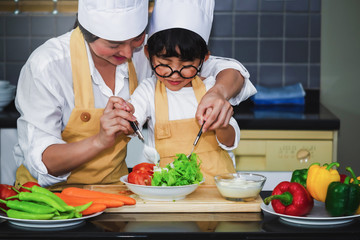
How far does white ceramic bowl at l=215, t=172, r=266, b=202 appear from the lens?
1.61m

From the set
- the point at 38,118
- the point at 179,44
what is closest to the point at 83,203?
the point at 38,118

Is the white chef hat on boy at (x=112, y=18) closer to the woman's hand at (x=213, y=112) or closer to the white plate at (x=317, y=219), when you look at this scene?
the woman's hand at (x=213, y=112)

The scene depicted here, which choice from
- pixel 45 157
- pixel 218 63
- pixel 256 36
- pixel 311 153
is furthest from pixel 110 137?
pixel 256 36

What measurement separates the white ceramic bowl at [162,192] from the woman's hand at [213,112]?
0.26 meters

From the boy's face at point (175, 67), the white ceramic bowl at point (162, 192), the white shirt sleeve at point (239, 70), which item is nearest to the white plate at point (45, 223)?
the white ceramic bowl at point (162, 192)

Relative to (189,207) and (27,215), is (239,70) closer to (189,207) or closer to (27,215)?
(189,207)

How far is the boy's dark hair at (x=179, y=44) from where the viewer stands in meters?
1.86

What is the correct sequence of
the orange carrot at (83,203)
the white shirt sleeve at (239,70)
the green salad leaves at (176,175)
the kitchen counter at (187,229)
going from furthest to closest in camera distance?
1. the white shirt sleeve at (239,70)
2. the green salad leaves at (176,175)
3. the orange carrot at (83,203)
4. the kitchen counter at (187,229)

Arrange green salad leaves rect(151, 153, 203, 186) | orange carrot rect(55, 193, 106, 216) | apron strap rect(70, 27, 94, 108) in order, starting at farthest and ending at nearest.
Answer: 1. apron strap rect(70, 27, 94, 108)
2. green salad leaves rect(151, 153, 203, 186)
3. orange carrot rect(55, 193, 106, 216)

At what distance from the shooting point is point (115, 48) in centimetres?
184

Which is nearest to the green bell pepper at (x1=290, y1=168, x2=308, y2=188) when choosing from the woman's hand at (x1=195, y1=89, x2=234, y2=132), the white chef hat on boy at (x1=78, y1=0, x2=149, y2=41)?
the woman's hand at (x1=195, y1=89, x2=234, y2=132)

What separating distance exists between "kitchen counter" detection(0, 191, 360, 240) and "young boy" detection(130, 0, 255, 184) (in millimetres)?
404

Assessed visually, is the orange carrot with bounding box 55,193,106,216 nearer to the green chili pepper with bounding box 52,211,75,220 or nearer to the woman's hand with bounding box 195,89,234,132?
the green chili pepper with bounding box 52,211,75,220

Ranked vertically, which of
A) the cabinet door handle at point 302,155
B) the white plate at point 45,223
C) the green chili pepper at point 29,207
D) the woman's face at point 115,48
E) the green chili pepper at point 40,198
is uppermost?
the woman's face at point 115,48
